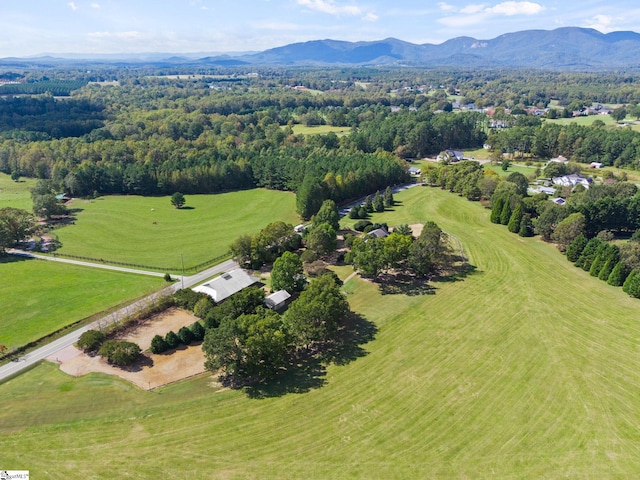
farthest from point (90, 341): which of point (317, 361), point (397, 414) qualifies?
point (397, 414)

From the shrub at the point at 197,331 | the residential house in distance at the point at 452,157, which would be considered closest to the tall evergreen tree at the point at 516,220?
the residential house in distance at the point at 452,157

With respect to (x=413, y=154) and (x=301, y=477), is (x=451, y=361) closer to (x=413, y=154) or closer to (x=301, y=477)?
(x=301, y=477)

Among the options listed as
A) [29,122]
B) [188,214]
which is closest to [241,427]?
[188,214]

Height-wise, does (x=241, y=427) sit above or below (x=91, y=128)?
below

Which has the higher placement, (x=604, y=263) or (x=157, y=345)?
(x=604, y=263)

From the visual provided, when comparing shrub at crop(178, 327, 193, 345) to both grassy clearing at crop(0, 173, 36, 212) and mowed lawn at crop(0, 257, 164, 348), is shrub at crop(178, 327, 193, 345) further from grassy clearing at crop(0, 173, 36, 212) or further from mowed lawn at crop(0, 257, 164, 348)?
grassy clearing at crop(0, 173, 36, 212)

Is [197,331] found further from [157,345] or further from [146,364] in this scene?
[146,364]

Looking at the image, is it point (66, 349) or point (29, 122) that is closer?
point (66, 349)
